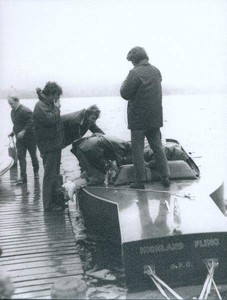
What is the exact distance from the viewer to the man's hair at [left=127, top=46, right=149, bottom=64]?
5.79 meters

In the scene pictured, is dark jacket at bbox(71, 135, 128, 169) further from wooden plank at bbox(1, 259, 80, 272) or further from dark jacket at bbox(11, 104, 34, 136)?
dark jacket at bbox(11, 104, 34, 136)

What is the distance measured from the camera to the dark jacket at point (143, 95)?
579cm

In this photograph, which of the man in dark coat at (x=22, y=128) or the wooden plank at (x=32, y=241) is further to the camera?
the man in dark coat at (x=22, y=128)

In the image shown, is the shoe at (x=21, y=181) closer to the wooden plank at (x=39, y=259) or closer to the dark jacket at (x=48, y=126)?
the dark jacket at (x=48, y=126)

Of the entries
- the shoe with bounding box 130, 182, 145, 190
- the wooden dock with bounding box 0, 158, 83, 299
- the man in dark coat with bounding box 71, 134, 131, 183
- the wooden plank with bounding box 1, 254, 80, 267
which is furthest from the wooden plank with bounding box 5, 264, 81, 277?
Result: the man in dark coat with bounding box 71, 134, 131, 183

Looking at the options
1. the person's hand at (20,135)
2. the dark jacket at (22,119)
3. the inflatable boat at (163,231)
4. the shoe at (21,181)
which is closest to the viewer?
the inflatable boat at (163,231)

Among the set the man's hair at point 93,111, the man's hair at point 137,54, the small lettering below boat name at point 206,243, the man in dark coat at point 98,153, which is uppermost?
the man's hair at point 137,54

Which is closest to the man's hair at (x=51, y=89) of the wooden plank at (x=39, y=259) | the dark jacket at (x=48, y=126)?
the dark jacket at (x=48, y=126)

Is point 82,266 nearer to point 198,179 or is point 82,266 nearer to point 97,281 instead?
point 97,281

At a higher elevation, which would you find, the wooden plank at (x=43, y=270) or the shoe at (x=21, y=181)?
the shoe at (x=21, y=181)

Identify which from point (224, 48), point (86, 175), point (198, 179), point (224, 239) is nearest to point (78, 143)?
point (86, 175)

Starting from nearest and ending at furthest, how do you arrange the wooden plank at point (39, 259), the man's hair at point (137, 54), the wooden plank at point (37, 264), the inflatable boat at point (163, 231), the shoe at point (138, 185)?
the inflatable boat at point (163, 231) → the wooden plank at point (37, 264) → the wooden plank at point (39, 259) → the man's hair at point (137, 54) → the shoe at point (138, 185)

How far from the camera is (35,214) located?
7.22m

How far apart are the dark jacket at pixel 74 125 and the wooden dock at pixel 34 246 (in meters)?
1.19
